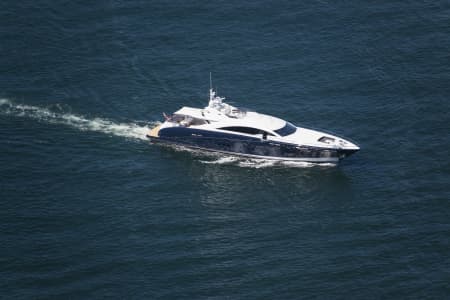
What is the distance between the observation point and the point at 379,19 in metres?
138

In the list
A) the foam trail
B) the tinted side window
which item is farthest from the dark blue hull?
the foam trail

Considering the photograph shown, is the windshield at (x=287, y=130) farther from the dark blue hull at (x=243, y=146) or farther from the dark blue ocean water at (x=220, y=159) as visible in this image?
the dark blue ocean water at (x=220, y=159)

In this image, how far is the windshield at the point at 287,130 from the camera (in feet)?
365

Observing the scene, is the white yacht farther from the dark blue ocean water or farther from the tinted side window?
the dark blue ocean water

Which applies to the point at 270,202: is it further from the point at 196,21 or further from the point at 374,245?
the point at 196,21

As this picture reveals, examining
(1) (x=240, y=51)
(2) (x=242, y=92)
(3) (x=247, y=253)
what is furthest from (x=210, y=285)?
(1) (x=240, y=51)

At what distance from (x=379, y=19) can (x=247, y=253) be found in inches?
2213

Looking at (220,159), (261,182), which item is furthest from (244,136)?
(261,182)

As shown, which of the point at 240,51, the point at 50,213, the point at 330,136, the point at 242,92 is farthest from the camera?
the point at 240,51

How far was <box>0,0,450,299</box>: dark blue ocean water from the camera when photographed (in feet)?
300

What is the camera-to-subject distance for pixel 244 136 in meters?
112

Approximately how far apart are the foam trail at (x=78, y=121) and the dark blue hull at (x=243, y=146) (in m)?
3.00

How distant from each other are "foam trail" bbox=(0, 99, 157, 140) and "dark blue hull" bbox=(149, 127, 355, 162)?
A: 2998 mm

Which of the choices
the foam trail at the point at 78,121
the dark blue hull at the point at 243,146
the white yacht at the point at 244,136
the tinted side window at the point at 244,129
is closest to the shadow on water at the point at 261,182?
the dark blue hull at the point at 243,146
